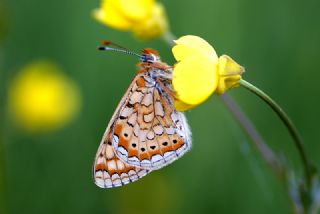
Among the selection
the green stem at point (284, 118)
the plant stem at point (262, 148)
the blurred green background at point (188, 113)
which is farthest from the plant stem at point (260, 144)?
the blurred green background at point (188, 113)

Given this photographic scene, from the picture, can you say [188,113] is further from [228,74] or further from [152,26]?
[228,74]

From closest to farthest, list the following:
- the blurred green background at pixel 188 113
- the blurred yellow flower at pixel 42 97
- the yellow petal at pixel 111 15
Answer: the yellow petal at pixel 111 15, the blurred green background at pixel 188 113, the blurred yellow flower at pixel 42 97

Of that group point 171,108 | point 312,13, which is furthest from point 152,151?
point 312,13

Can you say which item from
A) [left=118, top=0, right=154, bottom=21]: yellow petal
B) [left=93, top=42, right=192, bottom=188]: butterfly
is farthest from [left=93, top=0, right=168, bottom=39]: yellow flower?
[left=93, top=42, right=192, bottom=188]: butterfly

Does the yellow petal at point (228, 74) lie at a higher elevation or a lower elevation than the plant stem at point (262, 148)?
higher

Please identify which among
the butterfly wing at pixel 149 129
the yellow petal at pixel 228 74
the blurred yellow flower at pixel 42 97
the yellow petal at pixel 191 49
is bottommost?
the butterfly wing at pixel 149 129

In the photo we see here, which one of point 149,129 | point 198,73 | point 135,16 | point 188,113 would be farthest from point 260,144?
point 188,113

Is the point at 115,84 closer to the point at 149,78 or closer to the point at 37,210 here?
the point at 37,210

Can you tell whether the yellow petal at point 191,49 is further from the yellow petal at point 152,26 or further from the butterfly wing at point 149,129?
the yellow petal at point 152,26

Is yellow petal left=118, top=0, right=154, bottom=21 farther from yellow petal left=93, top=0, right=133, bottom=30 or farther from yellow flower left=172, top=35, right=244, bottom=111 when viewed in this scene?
yellow flower left=172, top=35, right=244, bottom=111
